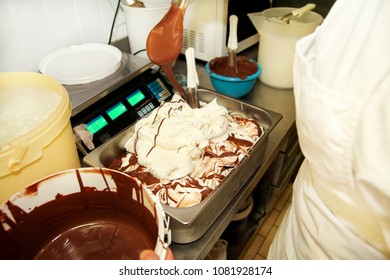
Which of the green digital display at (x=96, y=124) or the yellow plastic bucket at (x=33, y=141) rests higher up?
the yellow plastic bucket at (x=33, y=141)

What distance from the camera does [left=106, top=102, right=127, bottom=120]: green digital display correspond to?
0.87 meters

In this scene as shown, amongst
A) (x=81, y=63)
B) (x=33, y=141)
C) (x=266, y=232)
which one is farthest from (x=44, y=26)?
(x=266, y=232)

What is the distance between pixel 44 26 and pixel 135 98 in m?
→ 0.38

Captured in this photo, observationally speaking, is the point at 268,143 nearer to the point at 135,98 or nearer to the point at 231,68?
the point at 231,68

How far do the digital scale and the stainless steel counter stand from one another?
0.25 m

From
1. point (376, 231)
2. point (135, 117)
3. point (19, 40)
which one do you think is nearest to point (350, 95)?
point (376, 231)

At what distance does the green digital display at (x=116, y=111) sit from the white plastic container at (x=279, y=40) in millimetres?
598

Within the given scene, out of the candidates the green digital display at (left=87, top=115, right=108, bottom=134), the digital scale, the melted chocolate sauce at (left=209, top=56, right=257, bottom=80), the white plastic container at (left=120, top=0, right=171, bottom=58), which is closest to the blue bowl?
the melted chocolate sauce at (left=209, top=56, right=257, bottom=80)

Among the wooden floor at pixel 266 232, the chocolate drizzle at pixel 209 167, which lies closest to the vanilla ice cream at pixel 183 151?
the chocolate drizzle at pixel 209 167

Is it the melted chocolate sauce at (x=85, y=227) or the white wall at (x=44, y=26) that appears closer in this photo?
the melted chocolate sauce at (x=85, y=227)

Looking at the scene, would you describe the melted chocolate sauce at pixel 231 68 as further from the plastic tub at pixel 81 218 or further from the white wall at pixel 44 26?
the plastic tub at pixel 81 218

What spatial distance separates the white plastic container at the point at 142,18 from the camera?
979 mm

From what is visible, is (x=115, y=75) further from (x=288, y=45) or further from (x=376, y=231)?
(x=376, y=231)

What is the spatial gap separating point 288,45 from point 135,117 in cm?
62
